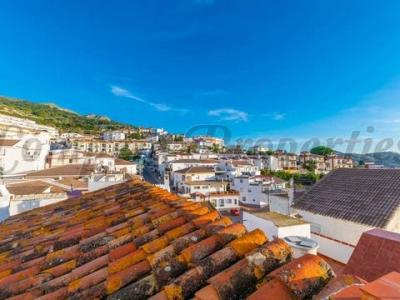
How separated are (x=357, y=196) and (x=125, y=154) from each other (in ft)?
234

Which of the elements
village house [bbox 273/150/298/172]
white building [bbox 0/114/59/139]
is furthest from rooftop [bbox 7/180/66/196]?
village house [bbox 273/150/298/172]

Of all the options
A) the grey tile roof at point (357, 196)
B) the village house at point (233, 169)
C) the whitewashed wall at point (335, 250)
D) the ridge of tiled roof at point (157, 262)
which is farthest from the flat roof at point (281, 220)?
the village house at point (233, 169)

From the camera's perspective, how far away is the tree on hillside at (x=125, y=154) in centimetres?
7519

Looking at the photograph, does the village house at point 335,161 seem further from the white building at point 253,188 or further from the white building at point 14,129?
the white building at point 14,129

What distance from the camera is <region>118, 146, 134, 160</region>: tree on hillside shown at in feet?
247

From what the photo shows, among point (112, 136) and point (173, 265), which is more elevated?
point (112, 136)

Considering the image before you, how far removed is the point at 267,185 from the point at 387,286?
37.7 meters

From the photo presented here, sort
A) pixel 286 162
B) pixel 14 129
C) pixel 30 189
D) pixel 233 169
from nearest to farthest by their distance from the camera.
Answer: pixel 30 189, pixel 14 129, pixel 233 169, pixel 286 162

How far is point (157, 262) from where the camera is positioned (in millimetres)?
2193

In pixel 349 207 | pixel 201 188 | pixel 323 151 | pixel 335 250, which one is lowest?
pixel 201 188

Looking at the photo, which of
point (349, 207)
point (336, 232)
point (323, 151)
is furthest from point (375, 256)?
point (323, 151)

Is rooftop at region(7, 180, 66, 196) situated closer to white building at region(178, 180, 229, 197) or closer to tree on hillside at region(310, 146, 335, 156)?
white building at region(178, 180, 229, 197)

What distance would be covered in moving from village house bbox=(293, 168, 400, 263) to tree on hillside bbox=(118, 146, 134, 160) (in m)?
66.7

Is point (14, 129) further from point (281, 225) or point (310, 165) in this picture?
point (310, 165)
